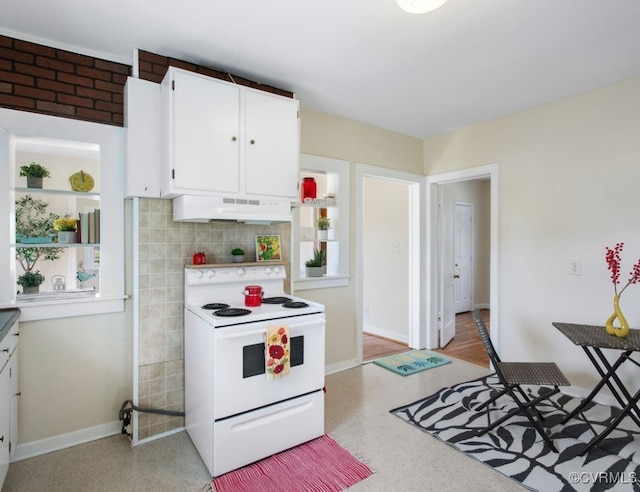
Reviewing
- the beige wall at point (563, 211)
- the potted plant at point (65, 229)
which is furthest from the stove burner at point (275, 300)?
the beige wall at point (563, 211)

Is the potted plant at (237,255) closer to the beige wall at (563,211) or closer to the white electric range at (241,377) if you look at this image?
the white electric range at (241,377)

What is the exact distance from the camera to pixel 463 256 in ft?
21.7

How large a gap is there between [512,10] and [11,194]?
3.06m

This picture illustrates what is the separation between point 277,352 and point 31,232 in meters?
1.76

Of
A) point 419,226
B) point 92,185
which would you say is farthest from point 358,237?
point 92,185

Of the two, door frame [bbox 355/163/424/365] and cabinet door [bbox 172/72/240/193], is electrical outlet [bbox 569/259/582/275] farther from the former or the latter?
cabinet door [bbox 172/72/240/193]

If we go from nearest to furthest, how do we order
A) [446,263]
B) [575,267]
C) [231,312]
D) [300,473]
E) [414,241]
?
1. [300,473]
2. [231,312]
3. [575,267]
4. [414,241]
5. [446,263]

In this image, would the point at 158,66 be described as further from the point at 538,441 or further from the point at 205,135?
the point at 538,441

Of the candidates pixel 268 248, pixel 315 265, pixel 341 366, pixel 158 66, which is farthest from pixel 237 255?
pixel 341 366

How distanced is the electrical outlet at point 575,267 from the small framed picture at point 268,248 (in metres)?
2.50

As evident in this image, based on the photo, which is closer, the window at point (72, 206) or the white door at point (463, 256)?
the window at point (72, 206)

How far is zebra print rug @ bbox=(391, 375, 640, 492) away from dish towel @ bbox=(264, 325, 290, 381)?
1158 millimetres

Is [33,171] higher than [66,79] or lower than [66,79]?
lower

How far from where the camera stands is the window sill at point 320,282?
330 centimetres
